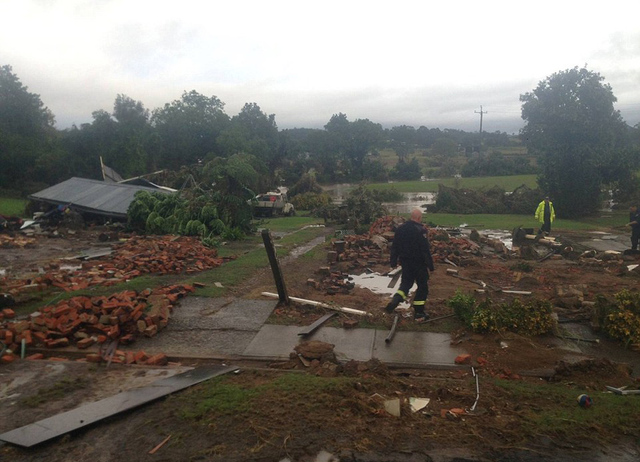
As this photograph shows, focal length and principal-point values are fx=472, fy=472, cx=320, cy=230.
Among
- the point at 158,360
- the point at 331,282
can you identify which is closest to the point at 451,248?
the point at 331,282

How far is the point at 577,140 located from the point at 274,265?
2658cm

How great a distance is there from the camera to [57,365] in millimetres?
5723

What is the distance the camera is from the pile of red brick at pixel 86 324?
655 centimetres

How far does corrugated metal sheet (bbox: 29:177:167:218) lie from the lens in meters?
20.1

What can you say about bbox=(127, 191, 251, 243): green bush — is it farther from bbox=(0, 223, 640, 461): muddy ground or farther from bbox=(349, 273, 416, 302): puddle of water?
bbox=(0, 223, 640, 461): muddy ground

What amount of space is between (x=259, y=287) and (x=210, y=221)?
27.7 feet

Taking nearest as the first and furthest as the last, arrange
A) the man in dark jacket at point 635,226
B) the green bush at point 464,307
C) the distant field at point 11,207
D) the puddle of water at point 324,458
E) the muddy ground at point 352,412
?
the puddle of water at point 324,458 → the muddy ground at point 352,412 → the green bush at point 464,307 → the man in dark jacket at point 635,226 → the distant field at point 11,207

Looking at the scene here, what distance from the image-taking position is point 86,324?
22.8 ft

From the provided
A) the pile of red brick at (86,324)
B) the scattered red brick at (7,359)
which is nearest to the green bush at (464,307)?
the pile of red brick at (86,324)

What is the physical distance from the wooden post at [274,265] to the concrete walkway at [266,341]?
1.59 feet

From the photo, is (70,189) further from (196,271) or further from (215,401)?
(215,401)

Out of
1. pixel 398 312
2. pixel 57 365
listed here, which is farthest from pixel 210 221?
pixel 57 365

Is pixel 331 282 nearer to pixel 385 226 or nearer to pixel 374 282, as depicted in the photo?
pixel 374 282

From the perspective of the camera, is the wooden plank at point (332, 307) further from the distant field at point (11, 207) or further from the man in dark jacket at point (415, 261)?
the distant field at point (11, 207)
